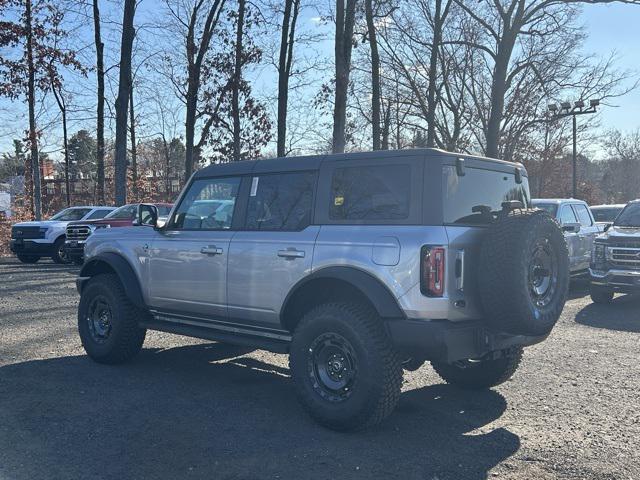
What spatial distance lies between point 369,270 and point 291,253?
2.68 feet

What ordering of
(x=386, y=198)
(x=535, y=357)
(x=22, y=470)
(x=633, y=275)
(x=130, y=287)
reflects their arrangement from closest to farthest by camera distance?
(x=22, y=470)
(x=386, y=198)
(x=130, y=287)
(x=535, y=357)
(x=633, y=275)

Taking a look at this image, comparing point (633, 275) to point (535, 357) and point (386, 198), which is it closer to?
point (535, 357)

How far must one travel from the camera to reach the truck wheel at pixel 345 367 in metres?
4.69

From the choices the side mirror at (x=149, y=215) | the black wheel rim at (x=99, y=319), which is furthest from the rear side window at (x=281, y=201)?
the black wheel rim at (x=99, y=319)

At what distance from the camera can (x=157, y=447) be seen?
4.57m

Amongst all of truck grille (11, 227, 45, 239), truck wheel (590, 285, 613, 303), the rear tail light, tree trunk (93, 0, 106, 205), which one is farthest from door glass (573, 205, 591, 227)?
tree trunk (93, 0, 106, 205)

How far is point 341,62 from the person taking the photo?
1948 centimetres

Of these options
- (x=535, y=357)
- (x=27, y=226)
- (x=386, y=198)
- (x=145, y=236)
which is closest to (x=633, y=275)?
(x=535, y=357)

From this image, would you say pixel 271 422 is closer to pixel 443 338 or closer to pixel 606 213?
pixel 443 338

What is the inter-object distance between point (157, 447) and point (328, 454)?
3.97 ft

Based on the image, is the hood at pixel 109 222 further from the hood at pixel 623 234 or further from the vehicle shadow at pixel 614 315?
the hood at pixel 623 234

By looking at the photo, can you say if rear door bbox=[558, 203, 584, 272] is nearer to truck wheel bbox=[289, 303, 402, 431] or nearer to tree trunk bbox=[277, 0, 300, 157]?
truck wheel bbox=[289, 303, 402, 431]

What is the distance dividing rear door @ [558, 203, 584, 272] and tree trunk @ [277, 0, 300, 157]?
13.7 m

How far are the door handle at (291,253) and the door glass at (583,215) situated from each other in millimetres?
10255
